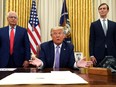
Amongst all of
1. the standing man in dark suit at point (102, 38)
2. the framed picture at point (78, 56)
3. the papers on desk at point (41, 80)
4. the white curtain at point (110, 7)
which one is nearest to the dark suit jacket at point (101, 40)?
the standing man in dark suit at point (102, 38)

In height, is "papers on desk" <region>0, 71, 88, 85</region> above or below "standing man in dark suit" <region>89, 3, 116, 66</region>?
below

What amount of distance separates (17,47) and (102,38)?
5.58 ft

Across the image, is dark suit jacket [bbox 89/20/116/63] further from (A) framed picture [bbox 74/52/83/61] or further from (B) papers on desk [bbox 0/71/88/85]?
(B) papers on desk [bbox 0/71/88/85]

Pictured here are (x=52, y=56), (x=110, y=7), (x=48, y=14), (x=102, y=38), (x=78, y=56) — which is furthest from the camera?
(x=110, y=7)

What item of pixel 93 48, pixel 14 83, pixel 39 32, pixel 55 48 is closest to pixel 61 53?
pixel 55 48

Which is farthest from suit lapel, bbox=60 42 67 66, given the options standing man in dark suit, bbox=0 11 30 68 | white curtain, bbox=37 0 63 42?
white curtain, bbox=37 0 63 42

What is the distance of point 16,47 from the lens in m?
4.12

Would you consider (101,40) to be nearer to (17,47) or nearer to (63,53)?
(63,53)

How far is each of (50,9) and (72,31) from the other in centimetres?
91

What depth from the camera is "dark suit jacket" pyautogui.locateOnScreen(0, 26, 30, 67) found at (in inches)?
159

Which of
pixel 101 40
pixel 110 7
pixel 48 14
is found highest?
pixel 110 7

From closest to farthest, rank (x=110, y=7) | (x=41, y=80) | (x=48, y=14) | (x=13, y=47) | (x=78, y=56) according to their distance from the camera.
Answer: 1. (x=41, y=80)
2. (x=13, y=47)
3. (x=78, y=56)
4. (x=48, y=14)
5. (x=110, y=7)

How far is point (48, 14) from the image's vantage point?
6555mm

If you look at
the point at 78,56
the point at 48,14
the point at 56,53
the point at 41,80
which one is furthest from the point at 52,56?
the point at 48,14
